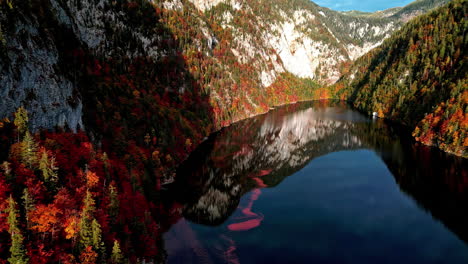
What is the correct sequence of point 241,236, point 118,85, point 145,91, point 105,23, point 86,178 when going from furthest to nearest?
point 105,23
point 145,91
point 118,85
point 241,236
point 86,178

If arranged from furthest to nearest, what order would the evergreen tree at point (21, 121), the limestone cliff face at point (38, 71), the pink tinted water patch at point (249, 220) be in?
the pink tinted water patch at point (249, 220) < the limestone cliff face at point (38, 71) < the evergreen tree at point (21, 121)

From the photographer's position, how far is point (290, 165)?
8706 cm

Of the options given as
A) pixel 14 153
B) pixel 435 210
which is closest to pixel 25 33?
pixel 14 153

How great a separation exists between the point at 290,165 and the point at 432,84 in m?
81.4

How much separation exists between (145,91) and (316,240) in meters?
85.7

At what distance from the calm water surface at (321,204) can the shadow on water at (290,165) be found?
0.87 ft

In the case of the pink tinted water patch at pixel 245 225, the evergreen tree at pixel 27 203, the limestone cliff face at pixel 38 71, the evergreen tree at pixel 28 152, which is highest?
the limestone cliff face at pixel 38 71

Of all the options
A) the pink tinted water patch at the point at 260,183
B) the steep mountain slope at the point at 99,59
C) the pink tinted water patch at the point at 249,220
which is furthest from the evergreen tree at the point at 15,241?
the pink tinted water patch at the point at 260,183

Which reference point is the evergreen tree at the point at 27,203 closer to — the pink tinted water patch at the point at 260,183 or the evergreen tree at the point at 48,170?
the evergreen tree at the point at 48,170

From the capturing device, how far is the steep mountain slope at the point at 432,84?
8869 cm

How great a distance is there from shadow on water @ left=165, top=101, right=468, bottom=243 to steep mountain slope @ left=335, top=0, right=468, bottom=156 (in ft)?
22.0

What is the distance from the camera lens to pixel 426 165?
77.1 m

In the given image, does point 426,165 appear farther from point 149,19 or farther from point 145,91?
point 149,19

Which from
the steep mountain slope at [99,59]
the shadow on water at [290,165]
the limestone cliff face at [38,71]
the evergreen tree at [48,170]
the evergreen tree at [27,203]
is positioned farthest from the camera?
the shadow on water at [290,165]
